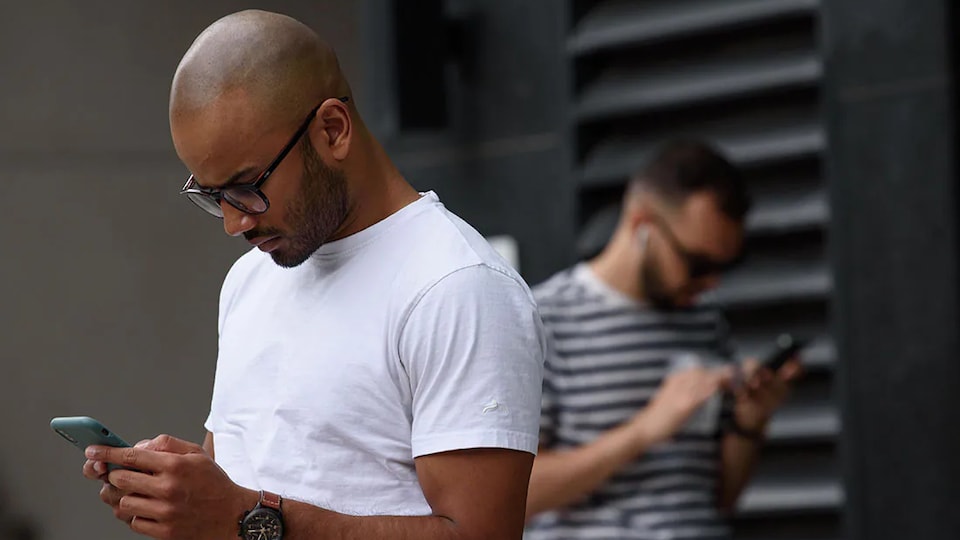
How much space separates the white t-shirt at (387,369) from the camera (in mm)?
2281

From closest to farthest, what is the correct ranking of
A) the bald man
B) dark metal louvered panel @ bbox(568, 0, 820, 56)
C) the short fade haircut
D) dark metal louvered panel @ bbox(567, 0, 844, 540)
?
1. the bald man
2. the short fade haircut
3. dark metal louvered panel @ bbox(567, 0, 844, 540)
4. dark metal louvered panel @ bbox(568, 0, 820, 56)

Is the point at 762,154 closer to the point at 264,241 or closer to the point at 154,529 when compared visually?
the point at 264,241

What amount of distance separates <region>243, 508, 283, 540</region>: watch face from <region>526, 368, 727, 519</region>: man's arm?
147cm

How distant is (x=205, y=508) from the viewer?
217 cm

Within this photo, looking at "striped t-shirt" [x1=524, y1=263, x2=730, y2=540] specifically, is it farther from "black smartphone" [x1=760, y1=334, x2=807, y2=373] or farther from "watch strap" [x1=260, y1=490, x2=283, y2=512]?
"watch strap" [x1=260, y1=490, x2=283, y2=512]

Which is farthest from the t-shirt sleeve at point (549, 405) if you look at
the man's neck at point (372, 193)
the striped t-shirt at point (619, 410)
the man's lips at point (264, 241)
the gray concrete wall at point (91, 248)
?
the gray concrete wall at point (91, 248)

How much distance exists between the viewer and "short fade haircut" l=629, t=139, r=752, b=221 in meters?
3.92

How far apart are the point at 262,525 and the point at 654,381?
1.80m

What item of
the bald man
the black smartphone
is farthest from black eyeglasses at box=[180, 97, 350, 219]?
the black smartphone

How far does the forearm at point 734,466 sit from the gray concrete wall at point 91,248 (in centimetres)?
341

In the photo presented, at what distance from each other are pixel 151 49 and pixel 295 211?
4.50 metres

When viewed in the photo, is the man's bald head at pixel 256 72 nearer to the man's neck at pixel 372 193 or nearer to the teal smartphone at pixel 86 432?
the man's neck at pixel 372 193

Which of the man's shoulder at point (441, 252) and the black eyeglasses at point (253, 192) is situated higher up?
the black eyeglasses at point (253, 192)

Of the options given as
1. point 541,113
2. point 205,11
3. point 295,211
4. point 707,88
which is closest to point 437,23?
point 541,113
